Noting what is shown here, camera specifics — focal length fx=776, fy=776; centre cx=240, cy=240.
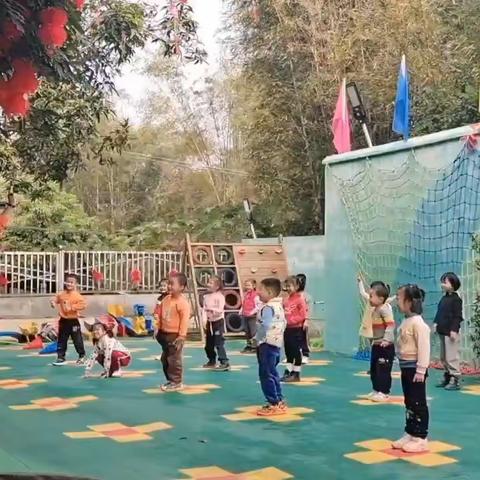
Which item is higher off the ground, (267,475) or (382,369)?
(382,369)

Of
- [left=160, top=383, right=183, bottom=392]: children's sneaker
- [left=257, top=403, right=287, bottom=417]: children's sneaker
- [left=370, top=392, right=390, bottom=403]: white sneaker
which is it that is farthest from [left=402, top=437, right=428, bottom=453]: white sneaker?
[left=160, top=383, right=183, bottom=392]: children's sneaker

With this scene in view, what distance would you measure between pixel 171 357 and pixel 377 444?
2662 millimetres

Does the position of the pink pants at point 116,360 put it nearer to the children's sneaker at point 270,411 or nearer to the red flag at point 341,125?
the children's sneaker at point 270,411

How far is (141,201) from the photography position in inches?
1107

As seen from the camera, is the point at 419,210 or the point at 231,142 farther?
the point at 231,142

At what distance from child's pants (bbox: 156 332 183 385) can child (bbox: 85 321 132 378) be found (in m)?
1.08

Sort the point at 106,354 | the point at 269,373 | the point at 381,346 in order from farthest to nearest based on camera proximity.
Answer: the point at 106,354
the point at 381,346
the point at 269,373

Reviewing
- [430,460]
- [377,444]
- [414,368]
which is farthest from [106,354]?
[430,460]

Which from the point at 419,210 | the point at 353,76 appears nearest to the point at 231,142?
the point at 353,76

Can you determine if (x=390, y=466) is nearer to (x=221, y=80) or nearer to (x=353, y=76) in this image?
(x=353, y=76)

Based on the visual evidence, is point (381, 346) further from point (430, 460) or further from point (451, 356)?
point (430, 460)

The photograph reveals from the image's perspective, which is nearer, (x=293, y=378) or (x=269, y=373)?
(x=269, y=373)

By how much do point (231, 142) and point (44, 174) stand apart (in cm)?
1786

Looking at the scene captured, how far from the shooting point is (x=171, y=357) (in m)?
7.07
